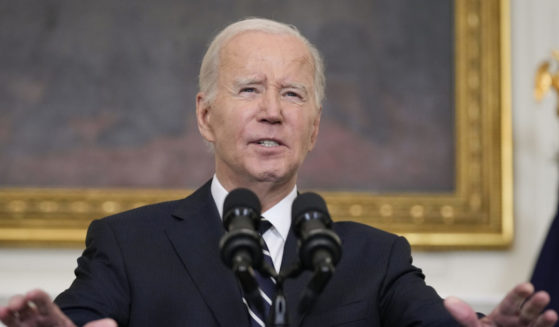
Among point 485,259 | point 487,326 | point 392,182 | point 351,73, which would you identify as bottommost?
point 485,259

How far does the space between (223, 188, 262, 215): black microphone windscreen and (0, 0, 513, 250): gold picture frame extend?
9.93 feet

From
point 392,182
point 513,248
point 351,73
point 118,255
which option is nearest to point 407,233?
point 392,182

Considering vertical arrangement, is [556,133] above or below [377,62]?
below

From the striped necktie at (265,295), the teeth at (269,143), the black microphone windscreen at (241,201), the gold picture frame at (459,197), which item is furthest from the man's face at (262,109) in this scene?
the gold picture frame at (459,197)

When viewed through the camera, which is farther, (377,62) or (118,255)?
(377,62)

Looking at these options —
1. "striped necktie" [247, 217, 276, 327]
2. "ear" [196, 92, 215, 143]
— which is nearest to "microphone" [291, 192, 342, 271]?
"striped necktie" [247, 217, 276, 327]

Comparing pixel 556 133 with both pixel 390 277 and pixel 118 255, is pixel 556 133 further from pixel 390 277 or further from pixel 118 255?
pixel 118 255

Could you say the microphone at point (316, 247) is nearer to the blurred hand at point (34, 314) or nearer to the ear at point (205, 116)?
the blurred hand at point (34, 314)

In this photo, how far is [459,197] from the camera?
478 centimetres

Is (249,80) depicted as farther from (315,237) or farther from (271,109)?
(315,237)

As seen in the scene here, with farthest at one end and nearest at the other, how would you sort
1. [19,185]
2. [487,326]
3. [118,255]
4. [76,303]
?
[19,185]
[118,255]
[76,303]
[487,326]

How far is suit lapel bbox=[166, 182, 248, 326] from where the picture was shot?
2.20 metres

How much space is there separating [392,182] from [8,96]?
2358 millimetres

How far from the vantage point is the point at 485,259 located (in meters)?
4.76
